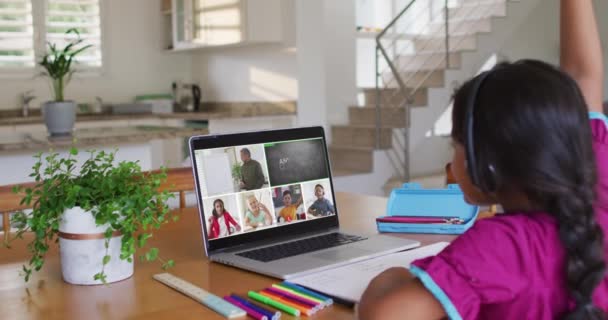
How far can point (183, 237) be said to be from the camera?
1.50m

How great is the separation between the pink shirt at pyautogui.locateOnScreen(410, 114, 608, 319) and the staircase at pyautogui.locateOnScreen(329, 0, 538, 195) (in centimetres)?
456

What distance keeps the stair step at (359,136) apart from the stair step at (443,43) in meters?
1.27

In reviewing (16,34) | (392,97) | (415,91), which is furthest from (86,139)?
(392,97)

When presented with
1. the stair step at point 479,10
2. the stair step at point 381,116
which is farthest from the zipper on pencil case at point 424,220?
the stair step at point 479,10

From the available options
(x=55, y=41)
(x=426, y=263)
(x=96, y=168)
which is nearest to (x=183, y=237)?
(x=96, y=168)

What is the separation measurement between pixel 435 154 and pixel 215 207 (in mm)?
5845

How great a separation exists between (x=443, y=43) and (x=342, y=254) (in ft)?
19.0

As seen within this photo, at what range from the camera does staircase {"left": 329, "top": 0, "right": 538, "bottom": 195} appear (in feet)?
18.8

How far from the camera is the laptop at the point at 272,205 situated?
4.19ft

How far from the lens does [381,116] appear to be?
6.18 meters

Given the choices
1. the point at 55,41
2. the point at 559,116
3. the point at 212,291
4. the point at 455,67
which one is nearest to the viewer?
the point at 559,116

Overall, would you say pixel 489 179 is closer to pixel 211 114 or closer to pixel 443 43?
pixel 211 114

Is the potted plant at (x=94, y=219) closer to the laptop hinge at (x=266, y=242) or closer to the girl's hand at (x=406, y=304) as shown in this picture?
the laptop hinge at (x=266, y=242)

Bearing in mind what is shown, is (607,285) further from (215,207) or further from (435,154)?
(435,154)
